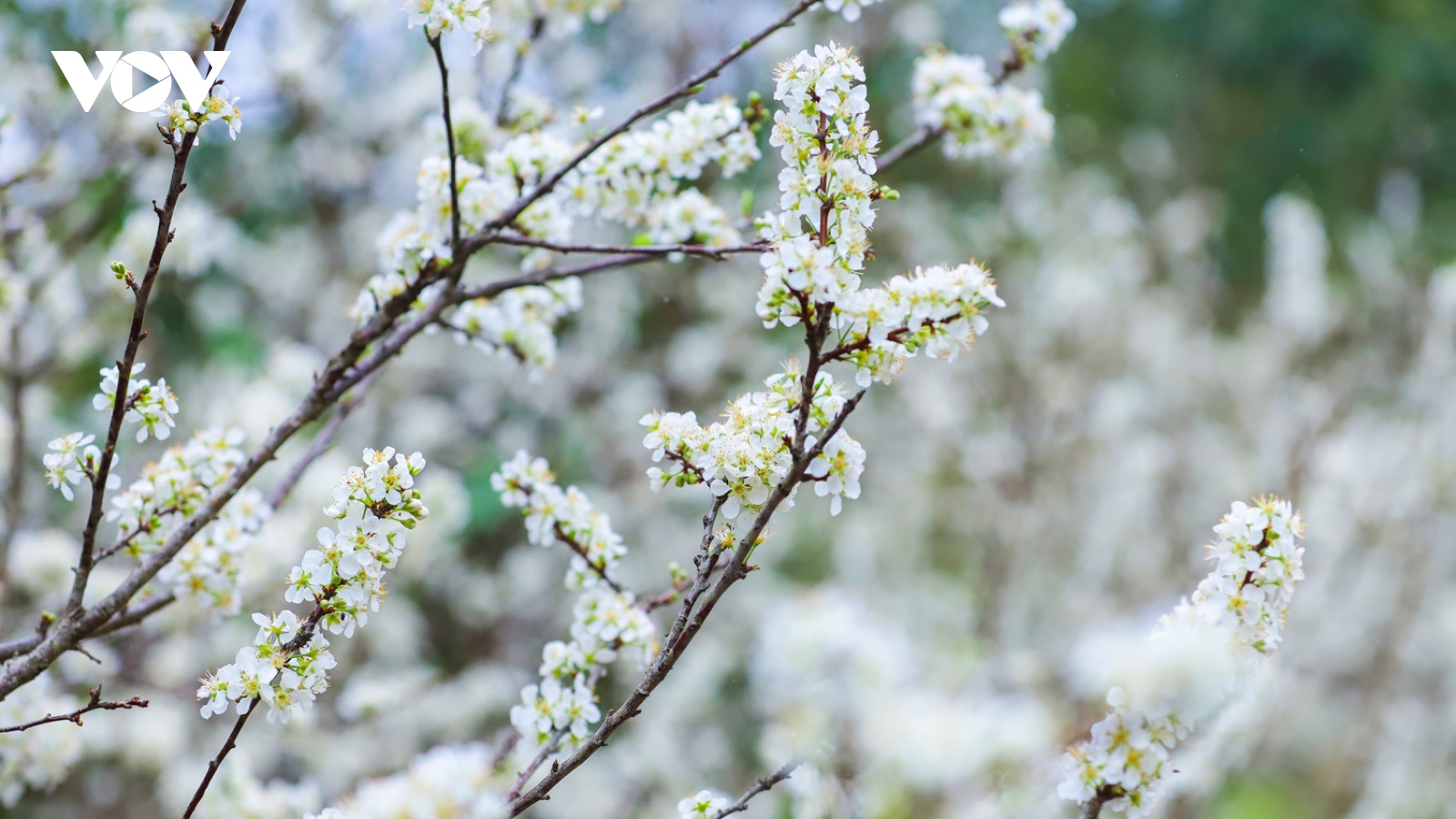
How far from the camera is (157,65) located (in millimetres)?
2920

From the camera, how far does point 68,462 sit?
6.72 feet

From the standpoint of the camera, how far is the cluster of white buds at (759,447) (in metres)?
1.69

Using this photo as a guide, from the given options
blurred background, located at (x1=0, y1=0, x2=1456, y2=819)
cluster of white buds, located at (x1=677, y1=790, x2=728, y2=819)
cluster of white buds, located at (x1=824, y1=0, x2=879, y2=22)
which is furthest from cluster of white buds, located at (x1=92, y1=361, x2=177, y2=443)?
cluster of white buds, located at (x1=824, y1=0, x2=879, y2=22)

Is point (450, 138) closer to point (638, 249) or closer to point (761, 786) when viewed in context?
point (638, 249)

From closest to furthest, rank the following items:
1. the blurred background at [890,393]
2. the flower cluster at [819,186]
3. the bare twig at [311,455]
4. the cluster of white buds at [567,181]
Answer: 1. the flower cluster at [819,186]
2. the cluster of white buds at [567,181]
3. the bare twig at [311,455]
4. the blurred background at [890,393]

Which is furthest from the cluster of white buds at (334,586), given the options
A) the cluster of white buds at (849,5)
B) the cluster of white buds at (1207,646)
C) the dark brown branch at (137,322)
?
the cluster of white buds at (849,5)

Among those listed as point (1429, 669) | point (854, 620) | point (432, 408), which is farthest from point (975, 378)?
point (1429, 669)

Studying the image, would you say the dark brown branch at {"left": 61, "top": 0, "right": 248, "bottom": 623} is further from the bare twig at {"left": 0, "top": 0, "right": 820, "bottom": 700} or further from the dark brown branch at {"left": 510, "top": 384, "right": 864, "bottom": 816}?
the dark brown branch at {"left": 510, "top": 384, "right": 864, "bottom": 816}

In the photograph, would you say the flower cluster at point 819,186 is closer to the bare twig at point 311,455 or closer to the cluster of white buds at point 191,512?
the bare twig at point 311,455

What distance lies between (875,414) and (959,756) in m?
4.77

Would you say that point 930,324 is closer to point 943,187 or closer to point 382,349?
point 382,349

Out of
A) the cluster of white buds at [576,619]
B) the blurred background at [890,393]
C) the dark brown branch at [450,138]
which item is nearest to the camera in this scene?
the dark brown branch at [450,138]

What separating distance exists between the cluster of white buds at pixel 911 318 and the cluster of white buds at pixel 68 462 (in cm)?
154

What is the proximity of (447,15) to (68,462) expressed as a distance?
120 cm
